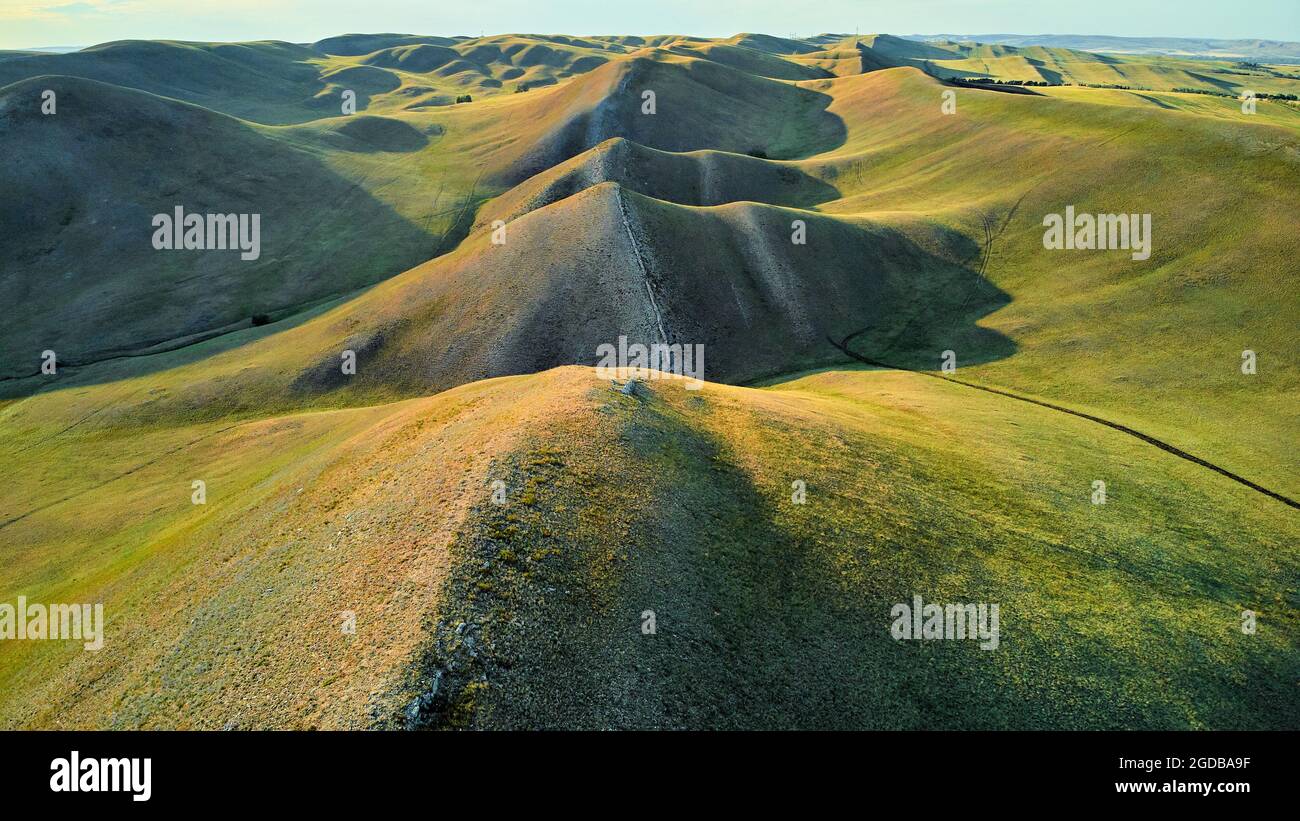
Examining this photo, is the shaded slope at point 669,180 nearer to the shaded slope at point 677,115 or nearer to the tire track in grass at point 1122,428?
the shaded slope at point 677,115

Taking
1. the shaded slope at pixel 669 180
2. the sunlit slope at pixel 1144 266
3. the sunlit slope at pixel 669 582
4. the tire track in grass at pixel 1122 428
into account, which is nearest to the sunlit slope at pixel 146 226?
the shaded slope at pixel 669 180

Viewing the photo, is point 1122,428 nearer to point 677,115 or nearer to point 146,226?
point 677,115

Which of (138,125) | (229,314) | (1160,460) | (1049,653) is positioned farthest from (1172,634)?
(138,125)

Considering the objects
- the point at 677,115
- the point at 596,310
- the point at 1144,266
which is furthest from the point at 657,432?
the point at 677,115

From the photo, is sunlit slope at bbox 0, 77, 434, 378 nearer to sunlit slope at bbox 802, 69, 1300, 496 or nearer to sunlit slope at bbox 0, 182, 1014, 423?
sunlit slope at bbox 0, 182, 1014, 423

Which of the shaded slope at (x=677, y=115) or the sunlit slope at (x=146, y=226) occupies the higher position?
the shaded slope at (x=677, y=115)

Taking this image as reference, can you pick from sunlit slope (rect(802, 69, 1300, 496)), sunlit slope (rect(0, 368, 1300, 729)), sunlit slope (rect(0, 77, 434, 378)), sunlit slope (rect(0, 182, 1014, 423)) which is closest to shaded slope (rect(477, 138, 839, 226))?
sunlit slope (rect(802, 69, 1300, 496))
